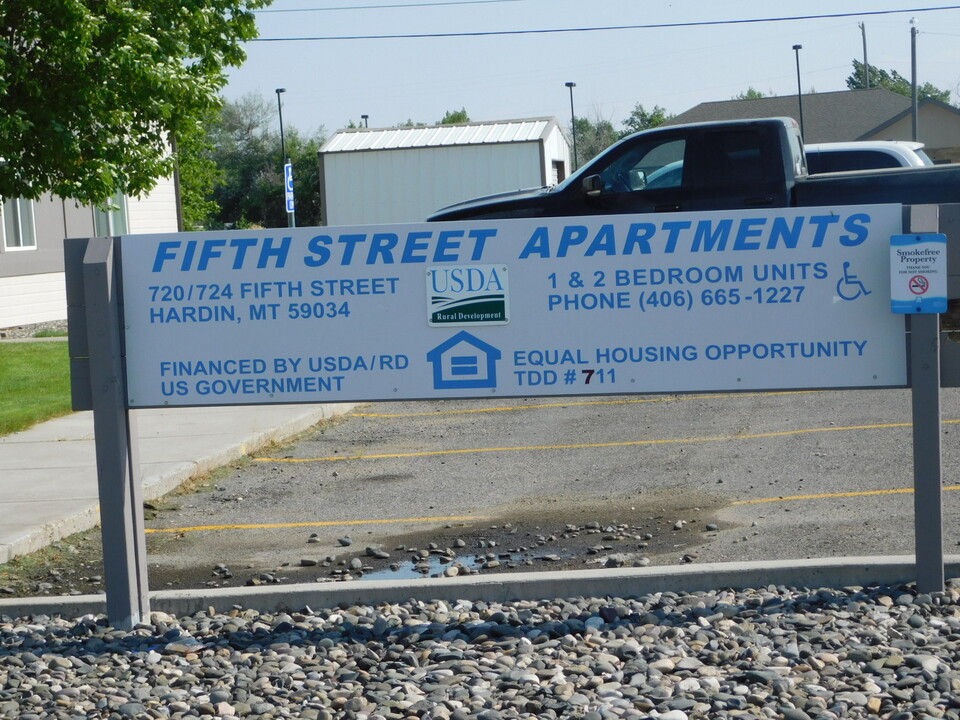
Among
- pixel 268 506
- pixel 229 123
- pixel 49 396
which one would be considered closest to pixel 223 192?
pixel 229 123

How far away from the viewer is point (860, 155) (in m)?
15.8

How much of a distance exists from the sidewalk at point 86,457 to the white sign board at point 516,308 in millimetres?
2406

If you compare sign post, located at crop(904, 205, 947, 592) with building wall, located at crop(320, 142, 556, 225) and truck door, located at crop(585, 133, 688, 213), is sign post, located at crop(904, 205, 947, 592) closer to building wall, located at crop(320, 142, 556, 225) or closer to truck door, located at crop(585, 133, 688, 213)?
truck door, located at crop(585, 133, 688, 213)

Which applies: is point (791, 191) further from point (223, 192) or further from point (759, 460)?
point (223, 192)

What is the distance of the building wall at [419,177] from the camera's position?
37656 mm

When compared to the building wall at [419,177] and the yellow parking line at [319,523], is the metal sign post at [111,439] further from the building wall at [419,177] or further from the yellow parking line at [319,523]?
the building wall at [419,177]

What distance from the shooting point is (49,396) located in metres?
13.8

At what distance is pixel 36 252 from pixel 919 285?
68.0ft

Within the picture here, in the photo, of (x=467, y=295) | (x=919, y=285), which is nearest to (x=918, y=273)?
(x=919, y=285)

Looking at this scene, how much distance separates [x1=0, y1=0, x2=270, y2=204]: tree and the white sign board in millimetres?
7673

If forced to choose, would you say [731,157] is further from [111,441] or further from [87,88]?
[111,441]

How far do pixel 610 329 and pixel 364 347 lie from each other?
1109 millimetres

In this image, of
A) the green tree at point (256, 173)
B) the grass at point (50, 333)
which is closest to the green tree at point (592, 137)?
the green tree at point (256, 173)

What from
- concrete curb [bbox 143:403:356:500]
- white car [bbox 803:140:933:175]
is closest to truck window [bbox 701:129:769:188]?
white car [bbox 803:140:933:175]
